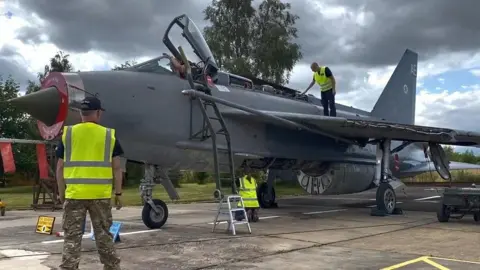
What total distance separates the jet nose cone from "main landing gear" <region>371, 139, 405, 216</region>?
8.82 m

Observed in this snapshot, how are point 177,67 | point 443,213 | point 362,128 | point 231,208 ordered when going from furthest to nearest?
point 362,128
point 443,213
point 177,67
point 231,208

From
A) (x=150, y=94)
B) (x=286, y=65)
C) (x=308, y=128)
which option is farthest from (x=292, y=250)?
(x=286, y=65)

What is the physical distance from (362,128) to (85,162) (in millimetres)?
9114

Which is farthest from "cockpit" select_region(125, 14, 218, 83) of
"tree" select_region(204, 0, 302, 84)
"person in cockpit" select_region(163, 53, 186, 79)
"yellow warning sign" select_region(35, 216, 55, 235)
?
"tree" select_region(204, 0, 302, 84)

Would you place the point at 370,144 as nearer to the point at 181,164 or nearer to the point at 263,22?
the point at 181,164

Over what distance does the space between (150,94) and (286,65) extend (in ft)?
82.5

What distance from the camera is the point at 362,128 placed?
40.9 ft

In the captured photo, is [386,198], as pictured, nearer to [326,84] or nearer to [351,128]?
[351,128]

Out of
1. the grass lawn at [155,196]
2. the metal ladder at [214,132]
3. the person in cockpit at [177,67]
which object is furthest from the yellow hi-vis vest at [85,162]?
the grass lawn at [155,196]

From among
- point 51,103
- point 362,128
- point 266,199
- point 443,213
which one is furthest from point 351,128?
point 51,103

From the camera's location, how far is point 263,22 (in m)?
34.7

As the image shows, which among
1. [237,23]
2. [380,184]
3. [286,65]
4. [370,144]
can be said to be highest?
[237,23]

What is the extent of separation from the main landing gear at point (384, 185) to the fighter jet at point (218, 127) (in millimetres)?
29

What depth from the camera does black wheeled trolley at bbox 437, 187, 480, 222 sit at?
10.8m
